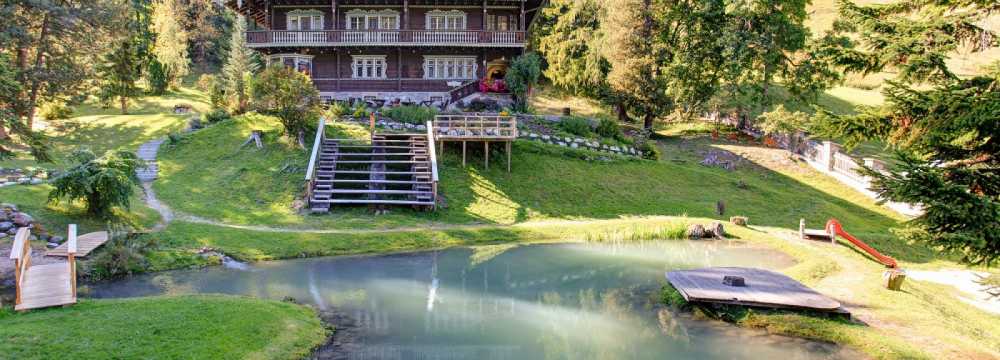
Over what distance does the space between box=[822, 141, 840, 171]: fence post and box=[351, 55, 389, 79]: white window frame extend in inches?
1066

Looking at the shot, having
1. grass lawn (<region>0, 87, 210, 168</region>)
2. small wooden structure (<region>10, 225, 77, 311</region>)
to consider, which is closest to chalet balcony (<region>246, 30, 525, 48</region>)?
grass lawn (<region>0, 87, 210, 168</region>)

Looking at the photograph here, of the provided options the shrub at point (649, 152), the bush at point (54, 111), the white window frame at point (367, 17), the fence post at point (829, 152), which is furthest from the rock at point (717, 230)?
the bush at point (54, 111)

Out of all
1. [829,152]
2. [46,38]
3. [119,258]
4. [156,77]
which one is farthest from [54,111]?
[829,152]

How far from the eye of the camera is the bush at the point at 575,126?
39.3m

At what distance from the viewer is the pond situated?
50.2 ft

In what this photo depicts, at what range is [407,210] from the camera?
2877cm

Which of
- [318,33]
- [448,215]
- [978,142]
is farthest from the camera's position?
[318,33]

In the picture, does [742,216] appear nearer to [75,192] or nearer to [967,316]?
[967,316]

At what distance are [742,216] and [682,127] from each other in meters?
21.8

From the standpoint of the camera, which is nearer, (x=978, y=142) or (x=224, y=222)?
(x=978, y=142)

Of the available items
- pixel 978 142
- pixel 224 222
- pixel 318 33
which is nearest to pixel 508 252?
pixel 224 222

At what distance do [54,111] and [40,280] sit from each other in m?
29.8

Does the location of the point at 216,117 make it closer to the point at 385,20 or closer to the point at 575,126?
the point at 385,20

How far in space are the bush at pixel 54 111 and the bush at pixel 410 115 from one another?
1967cm
